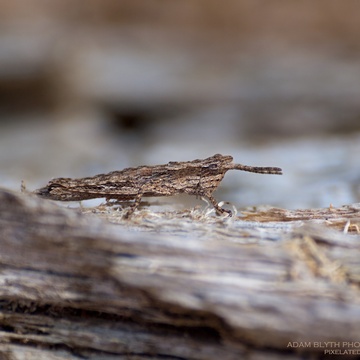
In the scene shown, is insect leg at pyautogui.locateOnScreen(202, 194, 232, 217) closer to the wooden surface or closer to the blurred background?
the wooden surface

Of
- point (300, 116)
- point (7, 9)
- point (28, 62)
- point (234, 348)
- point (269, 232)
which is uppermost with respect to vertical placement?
point (7, 9)

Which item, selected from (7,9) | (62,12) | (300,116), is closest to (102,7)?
(62,12)

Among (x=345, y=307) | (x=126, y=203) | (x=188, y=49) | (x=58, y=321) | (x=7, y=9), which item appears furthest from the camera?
(x=188, y=49)

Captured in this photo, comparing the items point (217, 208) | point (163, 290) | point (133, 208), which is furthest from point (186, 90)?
point (163, 290)

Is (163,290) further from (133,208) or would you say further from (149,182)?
(149,182)

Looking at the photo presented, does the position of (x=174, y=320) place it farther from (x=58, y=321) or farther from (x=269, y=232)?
(x=269, y=232)

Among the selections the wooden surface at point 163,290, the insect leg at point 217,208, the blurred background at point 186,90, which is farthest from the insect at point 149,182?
the blurred background at point 186,90

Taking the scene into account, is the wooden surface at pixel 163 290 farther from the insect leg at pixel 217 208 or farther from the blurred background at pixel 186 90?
the blurred background at pixel 186 90
